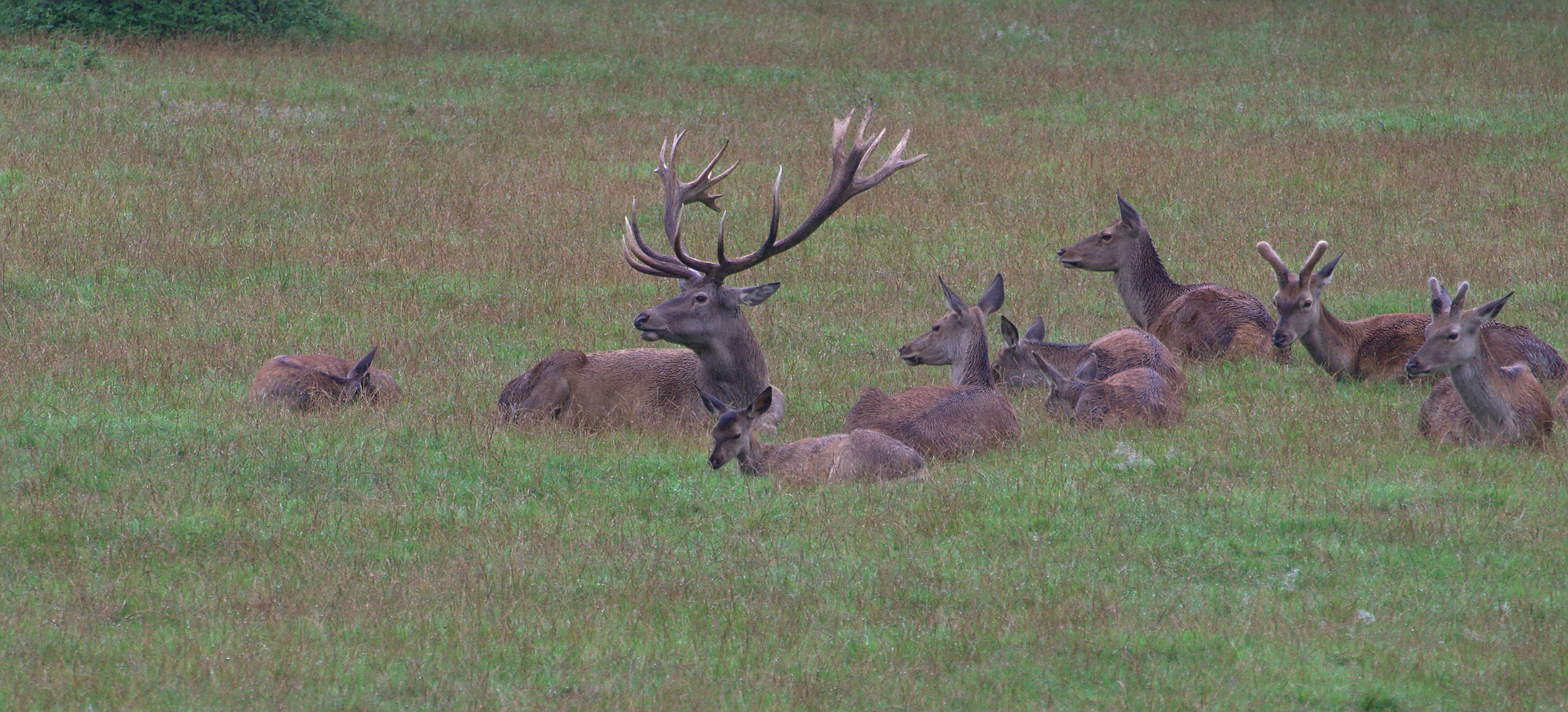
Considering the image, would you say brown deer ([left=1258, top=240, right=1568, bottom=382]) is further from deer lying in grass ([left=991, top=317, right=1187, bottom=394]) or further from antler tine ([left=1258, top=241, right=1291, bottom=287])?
deer lying in grass ([left=991, top=317, right=1187, bottom=394])

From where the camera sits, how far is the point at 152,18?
68.9 feet

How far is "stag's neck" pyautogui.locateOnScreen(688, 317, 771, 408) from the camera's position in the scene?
30.7 ft

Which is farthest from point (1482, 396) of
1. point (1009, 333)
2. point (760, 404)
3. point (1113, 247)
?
point (1113, 247)

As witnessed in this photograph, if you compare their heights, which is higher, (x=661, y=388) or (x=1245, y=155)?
(x=1245, y=155)

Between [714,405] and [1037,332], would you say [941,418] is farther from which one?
[1037,332]

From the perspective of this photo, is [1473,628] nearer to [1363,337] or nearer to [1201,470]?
[1201,470]

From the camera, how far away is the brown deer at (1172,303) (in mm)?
10570

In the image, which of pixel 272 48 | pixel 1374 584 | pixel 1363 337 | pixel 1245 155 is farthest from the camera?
pixel 272 48

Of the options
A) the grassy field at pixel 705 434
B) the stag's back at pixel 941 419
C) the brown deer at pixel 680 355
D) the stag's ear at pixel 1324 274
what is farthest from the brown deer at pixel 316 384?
the stag's ear at pixel 1324 274

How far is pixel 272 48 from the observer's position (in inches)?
822

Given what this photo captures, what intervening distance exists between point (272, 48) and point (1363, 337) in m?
15.6

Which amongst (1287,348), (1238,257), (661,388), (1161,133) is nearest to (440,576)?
(661,388)

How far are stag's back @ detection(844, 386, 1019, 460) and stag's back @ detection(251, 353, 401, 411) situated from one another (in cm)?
266

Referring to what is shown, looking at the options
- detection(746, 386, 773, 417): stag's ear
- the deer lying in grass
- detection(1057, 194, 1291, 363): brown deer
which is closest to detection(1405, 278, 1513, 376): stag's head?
the deer lying in grass
